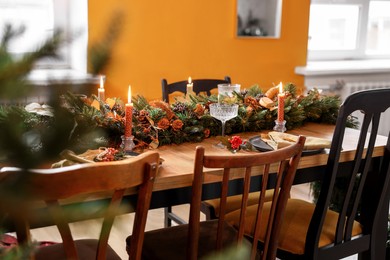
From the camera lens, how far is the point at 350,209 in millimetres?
1768

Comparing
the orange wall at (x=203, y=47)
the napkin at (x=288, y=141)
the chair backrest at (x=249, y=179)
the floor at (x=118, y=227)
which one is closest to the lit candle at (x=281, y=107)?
the napkin at (x=288, y=141)

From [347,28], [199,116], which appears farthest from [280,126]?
[347,28]

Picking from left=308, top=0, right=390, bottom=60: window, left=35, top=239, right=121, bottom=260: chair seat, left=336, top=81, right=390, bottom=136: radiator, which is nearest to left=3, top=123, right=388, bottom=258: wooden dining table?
left=35, top=239, right=121, bottom=260: chair seat

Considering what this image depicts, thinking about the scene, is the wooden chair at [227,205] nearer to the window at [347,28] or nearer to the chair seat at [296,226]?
the chair seat at [296,226]

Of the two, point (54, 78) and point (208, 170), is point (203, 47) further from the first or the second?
point (54, 78)

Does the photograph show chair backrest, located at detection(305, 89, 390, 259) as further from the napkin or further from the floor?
the floor

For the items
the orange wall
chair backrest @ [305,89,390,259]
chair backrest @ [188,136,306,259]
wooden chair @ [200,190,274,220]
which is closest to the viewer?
chair backrest @ [188,136,306,259]

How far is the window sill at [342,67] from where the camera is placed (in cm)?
388

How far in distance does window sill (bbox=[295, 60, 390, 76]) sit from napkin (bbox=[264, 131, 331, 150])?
217cm

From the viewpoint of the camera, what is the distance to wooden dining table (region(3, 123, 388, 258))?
1416mm

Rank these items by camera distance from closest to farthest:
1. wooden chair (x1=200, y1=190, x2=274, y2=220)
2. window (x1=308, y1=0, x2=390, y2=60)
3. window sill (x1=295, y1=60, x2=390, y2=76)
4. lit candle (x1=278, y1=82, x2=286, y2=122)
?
lit candle (x1=278, y1=82, x2=286, y2=122), wooden chair (x1=200, y1=190, x2=274, y2=220), window sill (x1=295, y1=60, x2=390, y2=76), window (x1=308, y1=0, x2=390, y2=60)

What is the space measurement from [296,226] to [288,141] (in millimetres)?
288

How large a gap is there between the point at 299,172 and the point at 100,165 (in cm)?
80

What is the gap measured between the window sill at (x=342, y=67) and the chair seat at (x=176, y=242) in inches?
93.2
